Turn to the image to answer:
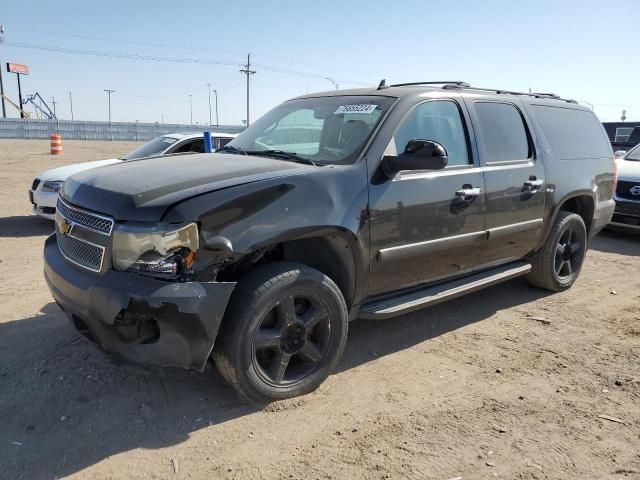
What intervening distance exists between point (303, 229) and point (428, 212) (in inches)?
43.8

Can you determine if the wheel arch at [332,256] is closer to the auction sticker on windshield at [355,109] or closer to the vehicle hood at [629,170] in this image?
the auction sticker on windshield at [355,109]

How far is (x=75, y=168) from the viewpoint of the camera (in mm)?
8219

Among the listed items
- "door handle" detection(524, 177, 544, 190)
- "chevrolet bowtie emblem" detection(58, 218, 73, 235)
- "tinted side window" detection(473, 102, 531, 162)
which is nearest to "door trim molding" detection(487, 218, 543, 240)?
"door handle" detection(524, 177, 544, 190)

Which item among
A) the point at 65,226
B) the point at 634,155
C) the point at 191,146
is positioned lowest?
the point at 65,226

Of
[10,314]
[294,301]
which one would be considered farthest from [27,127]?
[294,301]

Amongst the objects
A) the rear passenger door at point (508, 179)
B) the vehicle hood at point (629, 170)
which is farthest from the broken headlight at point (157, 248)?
the vehicle hood at point (629, 170)

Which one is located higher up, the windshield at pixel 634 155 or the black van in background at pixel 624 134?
the black van in background at pixel 624 134

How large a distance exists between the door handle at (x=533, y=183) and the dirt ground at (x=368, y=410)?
122cm

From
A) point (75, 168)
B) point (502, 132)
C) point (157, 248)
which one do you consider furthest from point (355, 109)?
point (75, 168)

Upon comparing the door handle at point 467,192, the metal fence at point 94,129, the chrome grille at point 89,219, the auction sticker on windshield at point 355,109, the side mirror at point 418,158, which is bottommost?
the metal fence at point 94,129

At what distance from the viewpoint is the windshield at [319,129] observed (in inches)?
144

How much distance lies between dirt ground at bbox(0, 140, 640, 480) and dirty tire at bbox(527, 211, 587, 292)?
713mm

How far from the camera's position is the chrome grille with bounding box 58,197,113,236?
2850 millimetres

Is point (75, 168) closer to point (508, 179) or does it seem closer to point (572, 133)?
point (508, 179)
